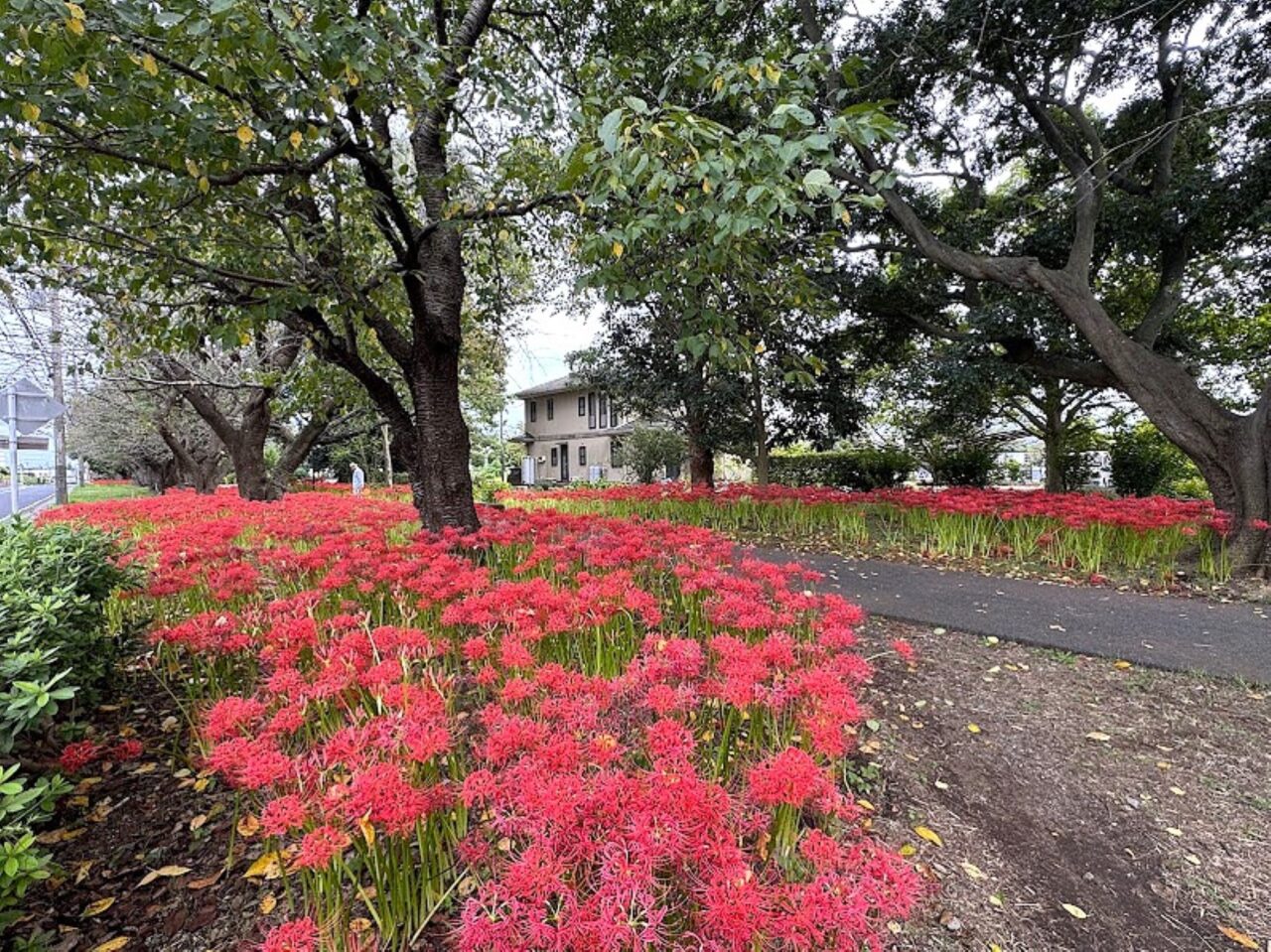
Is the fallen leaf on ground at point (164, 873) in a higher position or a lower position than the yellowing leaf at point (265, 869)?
lower

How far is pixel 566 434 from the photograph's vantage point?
2812 centimetres

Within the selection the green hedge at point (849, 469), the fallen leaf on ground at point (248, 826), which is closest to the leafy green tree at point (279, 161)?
the fallen leaf on ground at point (248, 826)

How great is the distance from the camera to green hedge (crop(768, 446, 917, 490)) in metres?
13.4

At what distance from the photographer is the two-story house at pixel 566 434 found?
1018 inches

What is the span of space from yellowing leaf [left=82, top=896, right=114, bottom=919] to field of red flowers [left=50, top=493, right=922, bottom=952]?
14.5 inches

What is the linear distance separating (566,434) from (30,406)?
22.0 meters

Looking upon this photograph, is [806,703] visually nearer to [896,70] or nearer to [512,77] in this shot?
[512,77]

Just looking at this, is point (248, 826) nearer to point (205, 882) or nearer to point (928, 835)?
point (205, 882)

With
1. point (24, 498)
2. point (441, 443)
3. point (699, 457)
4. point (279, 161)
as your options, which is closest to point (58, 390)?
point (441, 443)

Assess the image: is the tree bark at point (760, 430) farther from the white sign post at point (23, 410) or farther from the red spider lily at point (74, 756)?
the white sign post at point (23, 410)

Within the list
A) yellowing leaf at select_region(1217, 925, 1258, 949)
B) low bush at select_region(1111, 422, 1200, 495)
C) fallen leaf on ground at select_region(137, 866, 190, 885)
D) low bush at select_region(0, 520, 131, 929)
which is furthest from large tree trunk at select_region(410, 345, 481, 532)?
low bush at select_region(1111, 422, 1200, 495)

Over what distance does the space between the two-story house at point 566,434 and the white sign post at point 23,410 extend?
17.6m

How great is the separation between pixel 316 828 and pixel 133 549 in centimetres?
360

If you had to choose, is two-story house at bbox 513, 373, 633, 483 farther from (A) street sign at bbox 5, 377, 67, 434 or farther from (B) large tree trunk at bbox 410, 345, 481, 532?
(B) large tree trunk at bbox 410, 345, 481, 532
